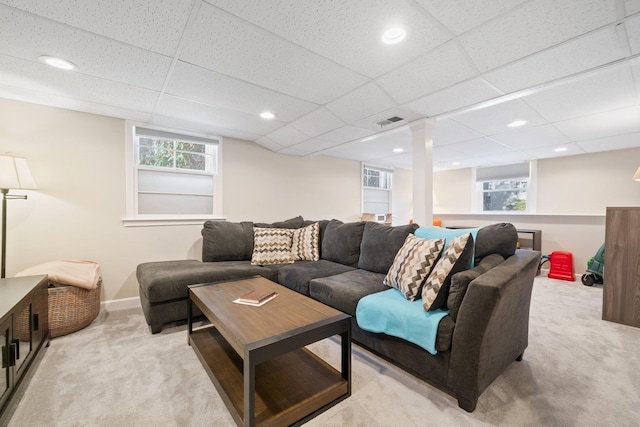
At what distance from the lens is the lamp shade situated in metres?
2.28

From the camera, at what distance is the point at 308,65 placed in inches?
76.7

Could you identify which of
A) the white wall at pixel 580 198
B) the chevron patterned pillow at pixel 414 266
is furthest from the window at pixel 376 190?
the chevron patterned pillow at pixel 414 266

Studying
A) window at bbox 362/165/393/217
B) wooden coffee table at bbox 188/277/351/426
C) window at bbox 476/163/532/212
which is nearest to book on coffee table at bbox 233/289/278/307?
wooden coffee table at bbox 188/277/351/426

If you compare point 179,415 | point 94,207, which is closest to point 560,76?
point 179,415

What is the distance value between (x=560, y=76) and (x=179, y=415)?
135 inches

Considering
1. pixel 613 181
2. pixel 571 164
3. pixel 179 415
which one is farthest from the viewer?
pixel 571 164

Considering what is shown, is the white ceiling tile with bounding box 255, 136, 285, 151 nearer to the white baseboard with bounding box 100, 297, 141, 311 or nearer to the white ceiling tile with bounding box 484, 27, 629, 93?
the white baseboard with bounding box 100, 297, 141, 311

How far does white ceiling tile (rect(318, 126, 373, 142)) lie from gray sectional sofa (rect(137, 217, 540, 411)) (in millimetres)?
1211

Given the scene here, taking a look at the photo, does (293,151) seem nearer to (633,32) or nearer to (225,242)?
(225,242)

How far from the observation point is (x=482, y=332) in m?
1.40

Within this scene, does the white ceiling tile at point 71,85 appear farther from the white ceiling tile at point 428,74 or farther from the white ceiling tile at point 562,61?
the white ceiling tile at point 562,61

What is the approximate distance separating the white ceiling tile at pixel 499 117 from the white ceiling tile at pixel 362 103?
3.14 ft

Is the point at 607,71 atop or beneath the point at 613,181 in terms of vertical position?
atop

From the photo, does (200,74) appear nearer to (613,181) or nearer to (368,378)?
(368,378)
